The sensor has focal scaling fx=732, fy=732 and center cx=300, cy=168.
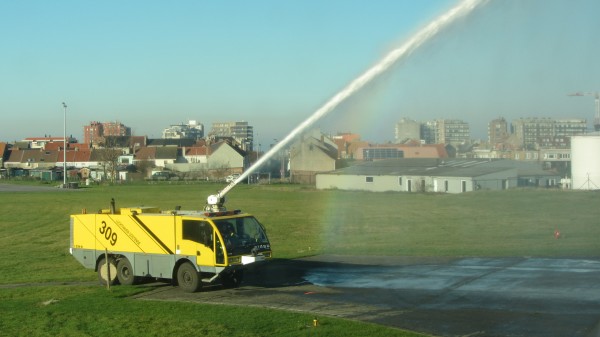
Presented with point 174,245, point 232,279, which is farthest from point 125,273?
point 232,279

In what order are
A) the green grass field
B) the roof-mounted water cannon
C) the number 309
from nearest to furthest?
the green grass field → the roof-mounted water cannon → the number 309

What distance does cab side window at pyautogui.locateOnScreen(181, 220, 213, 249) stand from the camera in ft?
76.1

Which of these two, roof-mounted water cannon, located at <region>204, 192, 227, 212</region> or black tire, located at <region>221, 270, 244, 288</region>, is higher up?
roof-mounted water cannon, located at <region>204, 192, 227, 212</region>

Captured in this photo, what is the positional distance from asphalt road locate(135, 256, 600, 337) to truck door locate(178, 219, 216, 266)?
122cm

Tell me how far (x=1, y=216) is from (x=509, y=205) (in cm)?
4273

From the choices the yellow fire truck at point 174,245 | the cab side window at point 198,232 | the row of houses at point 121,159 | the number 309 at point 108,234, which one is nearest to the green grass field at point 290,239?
the yellow fire truck at point 174,245

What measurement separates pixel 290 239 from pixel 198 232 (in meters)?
18.7

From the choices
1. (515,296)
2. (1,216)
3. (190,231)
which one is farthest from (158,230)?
(1,216)

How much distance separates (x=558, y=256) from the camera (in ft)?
101

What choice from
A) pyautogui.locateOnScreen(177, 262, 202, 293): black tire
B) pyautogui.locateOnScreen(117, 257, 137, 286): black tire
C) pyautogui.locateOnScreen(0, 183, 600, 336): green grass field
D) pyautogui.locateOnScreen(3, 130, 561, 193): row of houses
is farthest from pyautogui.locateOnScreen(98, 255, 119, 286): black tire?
pyautogui.locateOnScreen(3, 130, 561, 193): row of houses

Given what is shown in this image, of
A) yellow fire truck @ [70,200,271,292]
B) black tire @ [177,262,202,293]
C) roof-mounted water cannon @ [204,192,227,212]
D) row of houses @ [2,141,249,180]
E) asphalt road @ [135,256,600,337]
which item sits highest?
row of houses @ [2,141,249,180]

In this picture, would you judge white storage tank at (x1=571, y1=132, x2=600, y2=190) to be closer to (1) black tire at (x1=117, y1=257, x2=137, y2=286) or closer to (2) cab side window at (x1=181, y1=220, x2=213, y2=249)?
(1) black tire at (x1=117, y1=257, x2=137, y2=286)

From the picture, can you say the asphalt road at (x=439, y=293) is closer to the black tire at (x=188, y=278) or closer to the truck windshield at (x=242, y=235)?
the black tire at (x=188, y=278)

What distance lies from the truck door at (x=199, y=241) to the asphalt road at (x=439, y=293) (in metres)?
1.22
